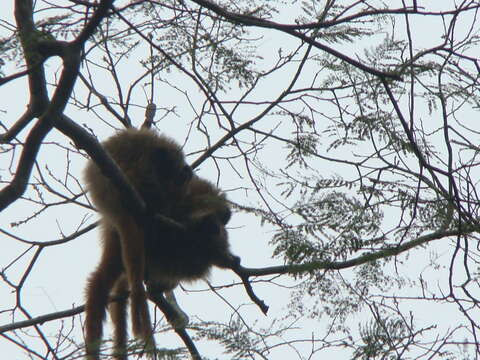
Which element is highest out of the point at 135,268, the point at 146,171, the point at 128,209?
the point at 146,171

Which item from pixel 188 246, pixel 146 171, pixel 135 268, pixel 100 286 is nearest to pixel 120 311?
pixel 100 286

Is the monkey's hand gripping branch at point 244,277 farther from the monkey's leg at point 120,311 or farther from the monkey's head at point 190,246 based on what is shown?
the monkey's leg at point 120,311

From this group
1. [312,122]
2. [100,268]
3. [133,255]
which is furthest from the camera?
[312,122]

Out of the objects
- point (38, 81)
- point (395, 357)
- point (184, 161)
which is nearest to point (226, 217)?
point (184, 161)

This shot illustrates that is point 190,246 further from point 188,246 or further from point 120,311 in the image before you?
point 120,311

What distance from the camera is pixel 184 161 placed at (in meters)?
5.53

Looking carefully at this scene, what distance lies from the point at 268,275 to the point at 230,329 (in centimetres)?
68

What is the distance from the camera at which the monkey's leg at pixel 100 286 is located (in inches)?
176

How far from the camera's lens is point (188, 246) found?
516 centimetres

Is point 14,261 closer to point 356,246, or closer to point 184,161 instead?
point 184,161

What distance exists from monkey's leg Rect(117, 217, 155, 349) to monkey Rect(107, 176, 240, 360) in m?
0.37

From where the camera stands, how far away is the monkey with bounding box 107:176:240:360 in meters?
5.00

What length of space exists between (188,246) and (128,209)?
0.85 metres

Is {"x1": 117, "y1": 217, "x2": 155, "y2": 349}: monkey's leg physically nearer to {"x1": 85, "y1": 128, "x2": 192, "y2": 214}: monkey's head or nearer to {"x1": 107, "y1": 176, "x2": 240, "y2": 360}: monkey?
{"x1": 85, "y1": 128, "x2": 192, "y2": 214}: monkey's head
